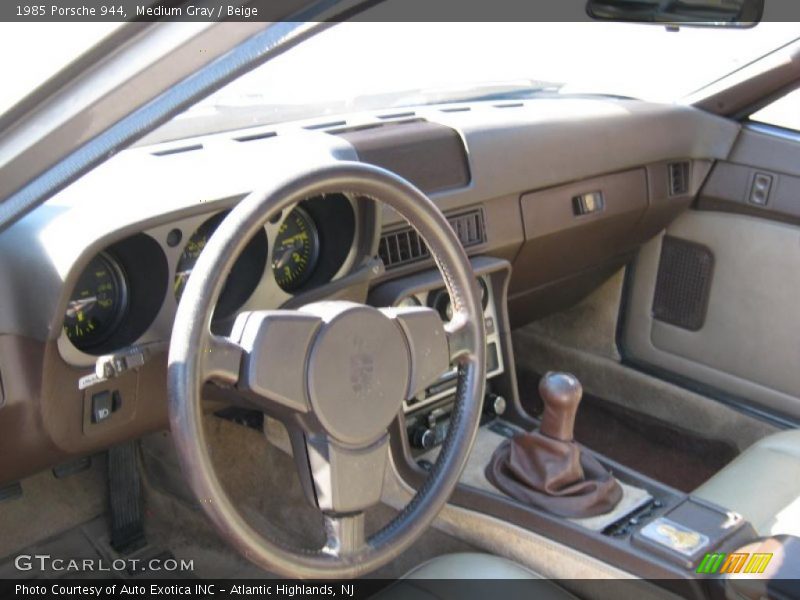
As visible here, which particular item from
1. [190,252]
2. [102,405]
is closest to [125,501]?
[102,405]

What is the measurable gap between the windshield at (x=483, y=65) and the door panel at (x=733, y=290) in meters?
0.34

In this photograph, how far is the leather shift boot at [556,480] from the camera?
1.91 metres

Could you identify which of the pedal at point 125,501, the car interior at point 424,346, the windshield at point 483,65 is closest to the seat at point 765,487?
the car interior at point 424,346

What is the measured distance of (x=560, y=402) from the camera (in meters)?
1.87

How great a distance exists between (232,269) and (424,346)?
417mm

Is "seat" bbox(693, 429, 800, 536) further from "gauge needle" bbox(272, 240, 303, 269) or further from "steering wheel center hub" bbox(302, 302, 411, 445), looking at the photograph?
"gauge needle" bbox(272, 240, 303, 269)

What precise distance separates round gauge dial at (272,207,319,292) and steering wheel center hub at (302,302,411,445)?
46cm

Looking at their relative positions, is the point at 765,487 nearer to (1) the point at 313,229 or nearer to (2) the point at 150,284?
(1) the point at 313,229

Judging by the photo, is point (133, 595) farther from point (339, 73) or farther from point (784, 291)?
point (784, 291)

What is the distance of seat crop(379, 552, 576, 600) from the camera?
5.38ft

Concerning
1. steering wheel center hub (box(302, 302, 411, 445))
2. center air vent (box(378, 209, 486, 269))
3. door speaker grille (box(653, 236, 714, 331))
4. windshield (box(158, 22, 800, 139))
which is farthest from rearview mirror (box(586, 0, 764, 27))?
steering wheel center hub (box(302, 302, 411, 445))

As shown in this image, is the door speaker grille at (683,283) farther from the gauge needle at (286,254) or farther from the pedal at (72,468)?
the pedal at (72,468)

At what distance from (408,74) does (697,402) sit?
133cm

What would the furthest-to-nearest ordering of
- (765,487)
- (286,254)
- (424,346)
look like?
(765,487) < (286,254) < (424,346)
